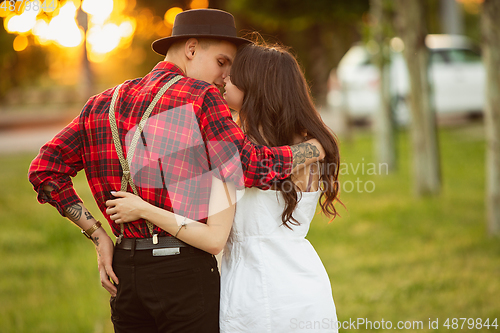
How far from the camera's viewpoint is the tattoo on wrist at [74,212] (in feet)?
6.72

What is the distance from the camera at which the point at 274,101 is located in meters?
1.99

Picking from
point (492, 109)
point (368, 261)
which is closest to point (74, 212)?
point (368, 261)

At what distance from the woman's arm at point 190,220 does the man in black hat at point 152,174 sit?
0.05 m

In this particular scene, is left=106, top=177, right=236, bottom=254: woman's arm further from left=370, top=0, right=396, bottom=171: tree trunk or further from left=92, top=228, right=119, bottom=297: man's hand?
left=370, top=0, right=396, bottom=171: tree trunk

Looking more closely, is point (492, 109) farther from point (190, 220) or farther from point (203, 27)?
point (190, 220)

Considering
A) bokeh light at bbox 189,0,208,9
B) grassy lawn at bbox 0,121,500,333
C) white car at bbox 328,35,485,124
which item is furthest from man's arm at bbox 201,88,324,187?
bokeh light at bbox 189,0,208,9

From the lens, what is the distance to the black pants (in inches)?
72.8

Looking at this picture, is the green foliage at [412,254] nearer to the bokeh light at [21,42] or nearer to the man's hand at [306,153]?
the man's hand at [306,153]

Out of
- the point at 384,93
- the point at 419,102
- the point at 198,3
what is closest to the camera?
the point at 419,102

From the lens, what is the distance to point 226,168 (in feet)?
5.93

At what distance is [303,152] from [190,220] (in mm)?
521

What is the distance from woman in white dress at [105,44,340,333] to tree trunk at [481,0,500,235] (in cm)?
348

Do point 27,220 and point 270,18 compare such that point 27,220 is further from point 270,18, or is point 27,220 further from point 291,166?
point 270,18

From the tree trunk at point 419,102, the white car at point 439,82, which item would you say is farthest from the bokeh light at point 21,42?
the white car at point 439,82
